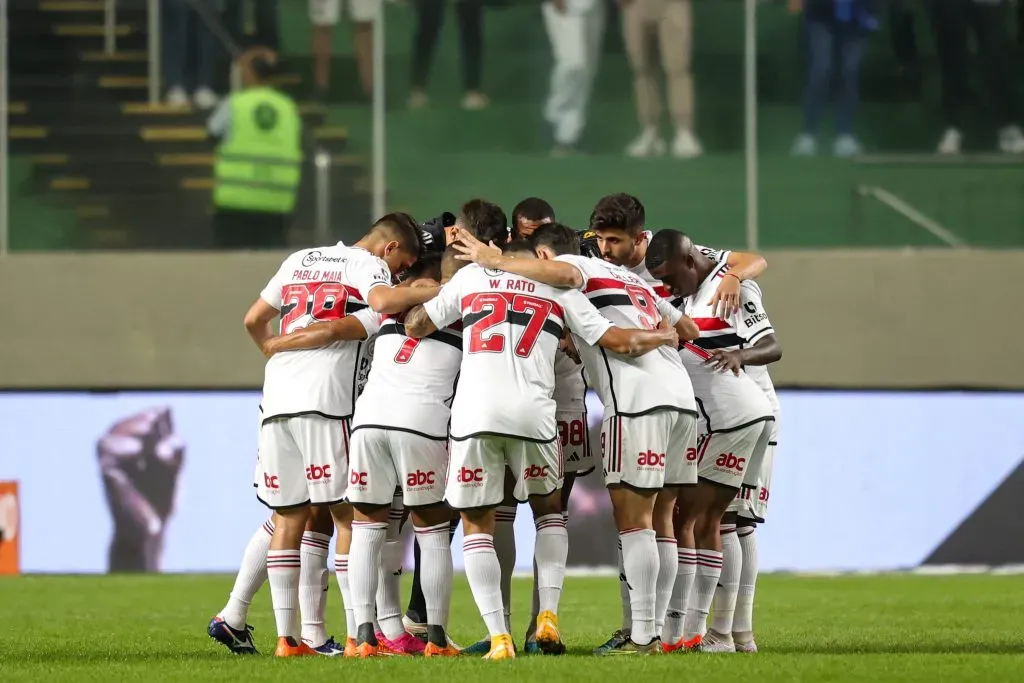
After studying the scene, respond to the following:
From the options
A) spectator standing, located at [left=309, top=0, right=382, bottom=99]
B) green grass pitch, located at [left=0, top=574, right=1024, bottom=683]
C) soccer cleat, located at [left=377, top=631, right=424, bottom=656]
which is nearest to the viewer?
green grass pitch, located at [left=0, top=574, right=1024, bottom=683]

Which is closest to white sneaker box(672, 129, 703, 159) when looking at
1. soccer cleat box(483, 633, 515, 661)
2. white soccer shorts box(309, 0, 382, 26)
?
white soccer shorts box(309, 0, 382, 26)

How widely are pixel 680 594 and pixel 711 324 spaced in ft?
4.09

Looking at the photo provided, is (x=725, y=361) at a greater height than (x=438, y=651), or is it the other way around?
(x=725, y=361)

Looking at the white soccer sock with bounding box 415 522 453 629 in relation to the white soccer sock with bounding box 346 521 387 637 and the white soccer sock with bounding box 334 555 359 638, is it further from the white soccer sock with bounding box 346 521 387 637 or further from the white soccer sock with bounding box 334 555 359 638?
the white soccer sock with bounding box 334 555 359 638

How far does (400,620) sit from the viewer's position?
23.8 feet

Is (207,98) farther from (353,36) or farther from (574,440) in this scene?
(574,440)

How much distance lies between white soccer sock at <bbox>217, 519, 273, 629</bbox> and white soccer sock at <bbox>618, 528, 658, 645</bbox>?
1.71m

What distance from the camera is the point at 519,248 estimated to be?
707cm

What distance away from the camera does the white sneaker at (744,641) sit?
7531mm

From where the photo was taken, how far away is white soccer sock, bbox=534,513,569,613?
697cm

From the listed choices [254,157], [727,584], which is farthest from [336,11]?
[727,584]

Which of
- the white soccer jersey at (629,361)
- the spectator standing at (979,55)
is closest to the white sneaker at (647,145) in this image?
the spectator standing at (979,55)

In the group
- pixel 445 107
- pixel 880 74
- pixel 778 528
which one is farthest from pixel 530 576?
pixel 880 74

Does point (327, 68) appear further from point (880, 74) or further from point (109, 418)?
point (880, 74)
